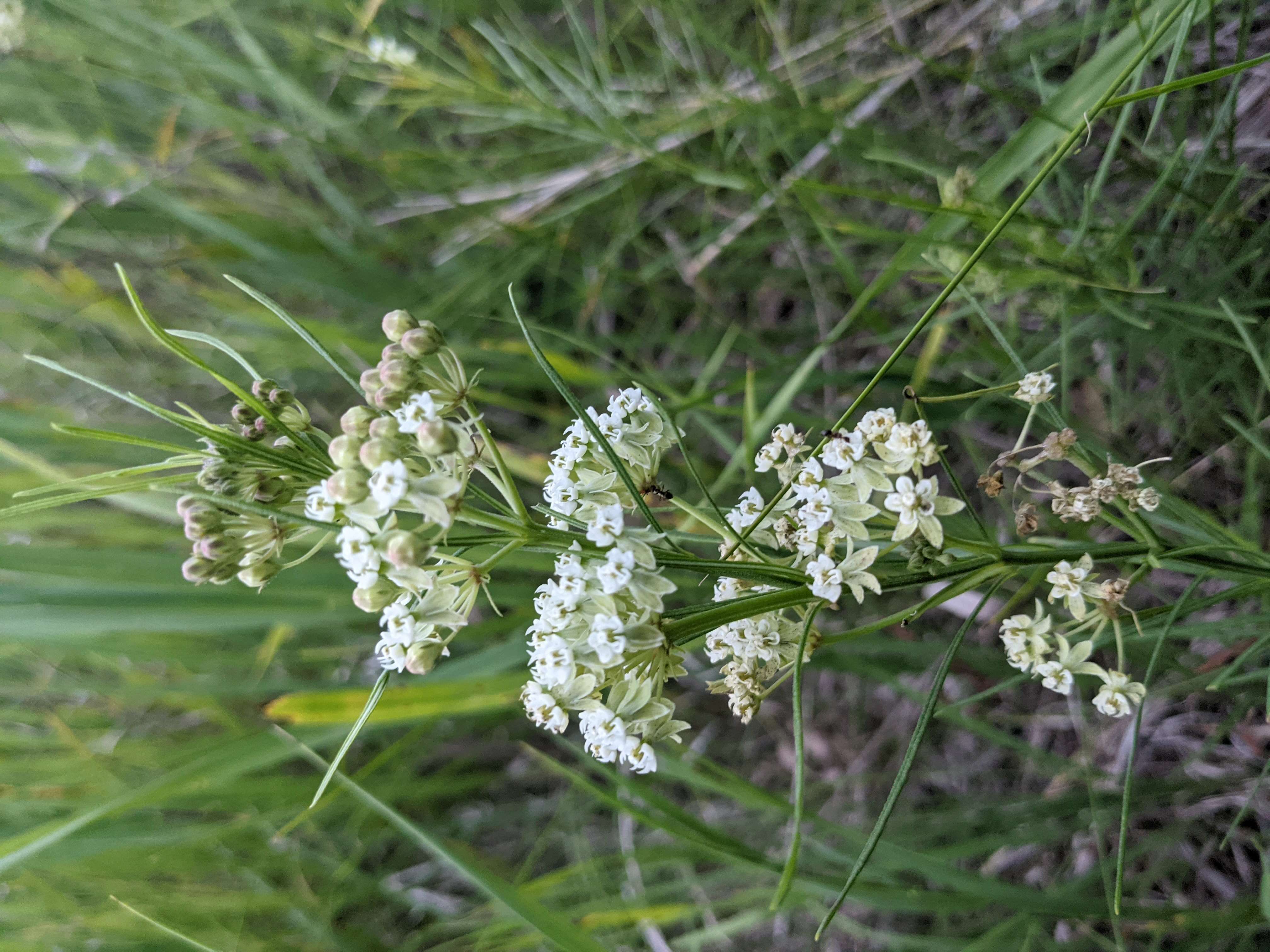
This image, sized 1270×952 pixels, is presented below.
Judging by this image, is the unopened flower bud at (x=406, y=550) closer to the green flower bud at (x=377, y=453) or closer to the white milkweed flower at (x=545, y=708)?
the green flower bud at (x=377, y=453)

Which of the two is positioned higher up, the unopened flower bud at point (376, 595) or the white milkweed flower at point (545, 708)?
the unopened flower bud at point (376, 595)

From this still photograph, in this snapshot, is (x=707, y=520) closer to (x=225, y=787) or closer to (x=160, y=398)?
(x=225, y=787)

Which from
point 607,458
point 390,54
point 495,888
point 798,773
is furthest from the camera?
point 390,54

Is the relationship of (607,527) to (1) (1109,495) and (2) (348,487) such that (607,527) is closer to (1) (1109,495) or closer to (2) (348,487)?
(2) (348,487)

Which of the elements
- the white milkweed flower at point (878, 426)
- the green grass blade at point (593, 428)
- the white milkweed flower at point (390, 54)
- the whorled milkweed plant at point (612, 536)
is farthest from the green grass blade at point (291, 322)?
the white milkweed flower at point (390, 54)

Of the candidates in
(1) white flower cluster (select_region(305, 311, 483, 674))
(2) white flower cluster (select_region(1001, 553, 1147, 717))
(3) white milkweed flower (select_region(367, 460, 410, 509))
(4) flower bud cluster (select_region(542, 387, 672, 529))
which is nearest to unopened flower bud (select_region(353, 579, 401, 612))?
(1) white flower cluster (select_region(305, 311, 483, 674))

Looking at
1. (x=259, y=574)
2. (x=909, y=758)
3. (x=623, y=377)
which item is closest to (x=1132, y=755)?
(x=909, y=758)

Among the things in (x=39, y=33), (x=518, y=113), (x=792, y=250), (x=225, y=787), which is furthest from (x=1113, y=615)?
(x=39, y=33)
